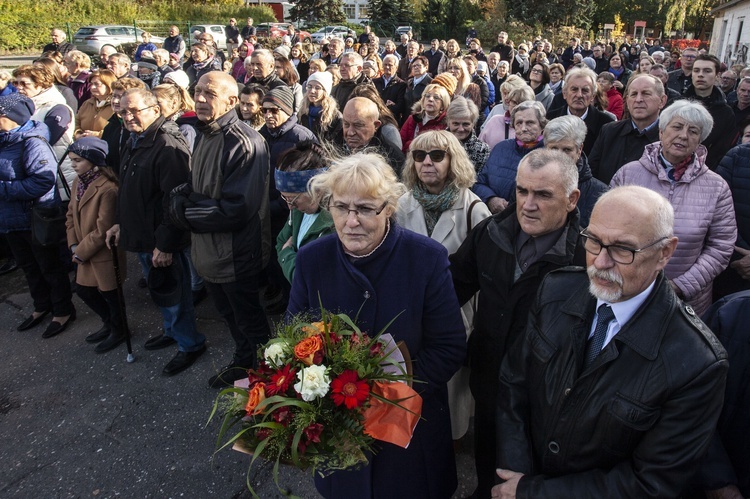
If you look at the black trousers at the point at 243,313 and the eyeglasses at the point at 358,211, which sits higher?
the eyeglasses at the point at 358,211

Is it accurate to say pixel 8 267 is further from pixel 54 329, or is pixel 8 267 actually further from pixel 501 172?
pixel 501 172

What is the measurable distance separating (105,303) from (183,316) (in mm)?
1076

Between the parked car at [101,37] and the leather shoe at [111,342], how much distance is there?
69.2ft

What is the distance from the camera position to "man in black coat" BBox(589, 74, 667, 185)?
14.3 feet

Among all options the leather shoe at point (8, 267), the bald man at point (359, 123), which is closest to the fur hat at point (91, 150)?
the bald man at point (359, 123)

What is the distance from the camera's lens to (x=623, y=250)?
5.76 feet

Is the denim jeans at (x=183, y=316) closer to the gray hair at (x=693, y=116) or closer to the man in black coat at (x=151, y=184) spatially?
the man in black coat at (x=151, y=184)

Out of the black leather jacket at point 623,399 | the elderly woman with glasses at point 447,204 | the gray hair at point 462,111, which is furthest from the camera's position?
the gray hair at point 462,111

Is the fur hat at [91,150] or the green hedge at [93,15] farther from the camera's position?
the green hedge at [93,15]

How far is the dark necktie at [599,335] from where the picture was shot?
72.0 inches

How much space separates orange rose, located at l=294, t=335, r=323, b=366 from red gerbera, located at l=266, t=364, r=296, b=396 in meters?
0.06

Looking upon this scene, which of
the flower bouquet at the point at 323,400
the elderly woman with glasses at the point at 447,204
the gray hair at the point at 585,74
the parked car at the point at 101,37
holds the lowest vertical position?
the flower bouquet at the point at 323,400

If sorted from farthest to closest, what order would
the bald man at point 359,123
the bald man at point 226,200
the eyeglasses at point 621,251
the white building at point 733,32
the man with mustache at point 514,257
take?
the white building at point 733,32
the bald man at point 359,123
the bald man at point 226,200
the man with mustache at point 514,257
the eyeglasses at point 621,251

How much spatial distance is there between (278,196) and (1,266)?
4310mm
